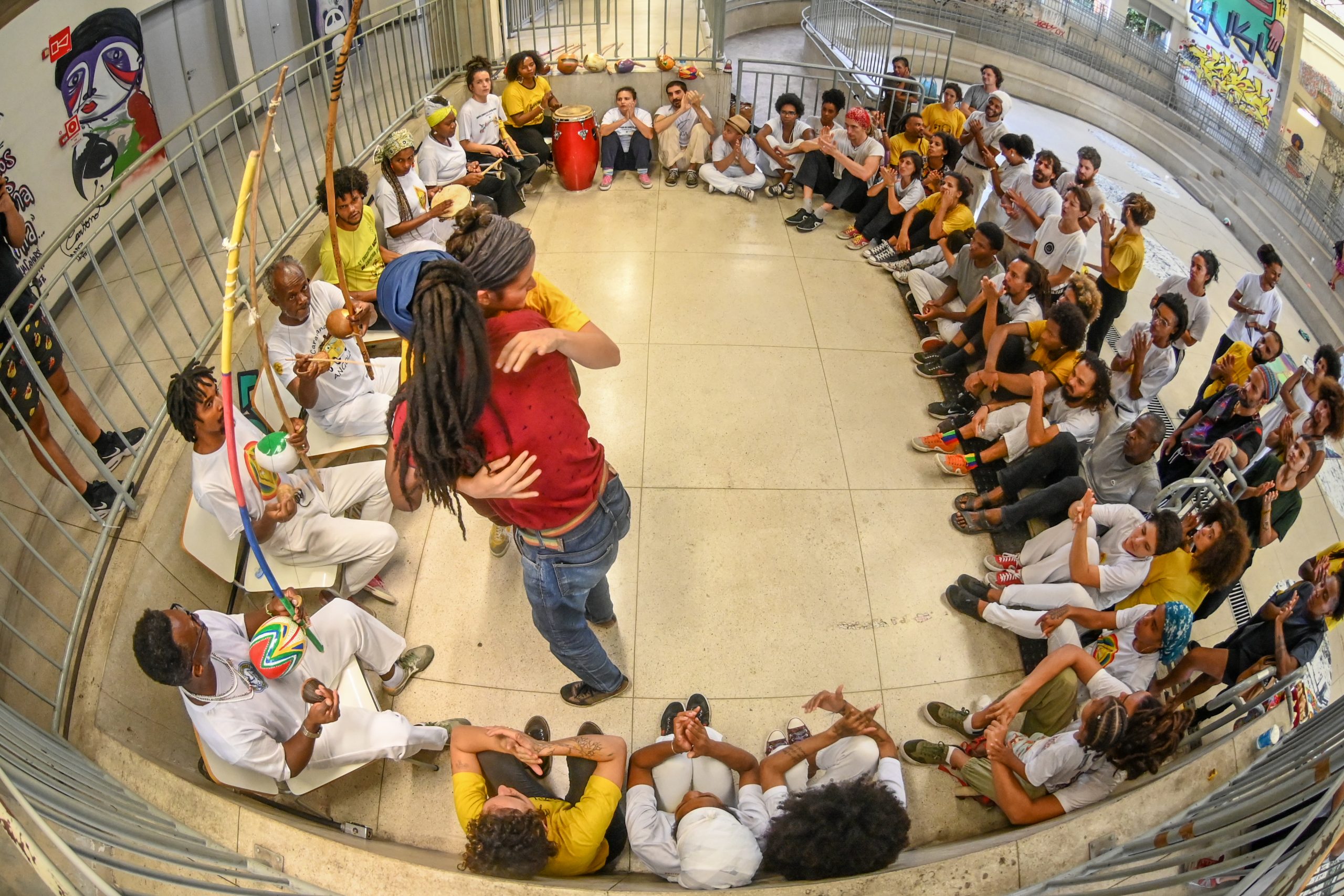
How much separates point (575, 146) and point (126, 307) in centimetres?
342

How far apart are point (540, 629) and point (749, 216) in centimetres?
442

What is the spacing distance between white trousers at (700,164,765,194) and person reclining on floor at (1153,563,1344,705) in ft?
15.6

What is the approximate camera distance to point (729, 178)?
21.5 ft

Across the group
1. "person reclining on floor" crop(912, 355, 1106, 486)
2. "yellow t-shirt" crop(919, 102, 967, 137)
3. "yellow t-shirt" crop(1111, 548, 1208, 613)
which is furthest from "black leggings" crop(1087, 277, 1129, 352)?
"yellow t-shirt" crop(919, 102, 967, 137)

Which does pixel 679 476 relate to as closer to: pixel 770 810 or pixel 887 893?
pixel 770 810

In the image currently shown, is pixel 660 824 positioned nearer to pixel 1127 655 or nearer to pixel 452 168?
pixel 1127 655

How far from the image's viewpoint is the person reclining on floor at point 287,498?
2.81m

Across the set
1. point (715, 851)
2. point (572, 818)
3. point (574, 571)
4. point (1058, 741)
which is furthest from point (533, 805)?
point (1058, 741)

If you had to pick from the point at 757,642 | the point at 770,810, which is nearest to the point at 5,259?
the point at 757,642

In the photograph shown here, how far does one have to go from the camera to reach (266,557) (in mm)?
3143

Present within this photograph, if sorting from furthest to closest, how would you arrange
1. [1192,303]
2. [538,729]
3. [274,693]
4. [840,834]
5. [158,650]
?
[1192,303] → [538,729] → [274,693] → [840,834] → [158,650]

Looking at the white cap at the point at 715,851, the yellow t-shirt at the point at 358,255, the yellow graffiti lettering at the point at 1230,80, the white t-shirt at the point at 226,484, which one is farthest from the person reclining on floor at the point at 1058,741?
the yellow graffiti lettering at the point at 1230,80

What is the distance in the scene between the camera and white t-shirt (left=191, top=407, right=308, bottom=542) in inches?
112

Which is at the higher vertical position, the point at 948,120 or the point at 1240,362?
the point at 948,120
